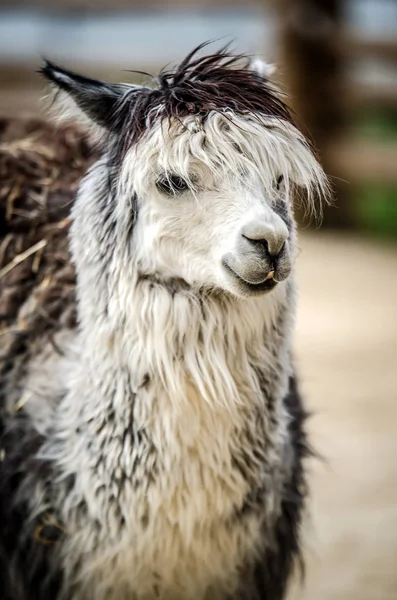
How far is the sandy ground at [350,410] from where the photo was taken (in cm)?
346

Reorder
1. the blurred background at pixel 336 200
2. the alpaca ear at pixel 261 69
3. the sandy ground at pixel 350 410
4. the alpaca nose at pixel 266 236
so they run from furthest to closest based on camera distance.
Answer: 1. the blurred background at pixel 336 200
2. the sandy ground at pixel 350 410
3. the alpaca ear at pixel 261 69
4. the alpaca nose at pixel 266 236

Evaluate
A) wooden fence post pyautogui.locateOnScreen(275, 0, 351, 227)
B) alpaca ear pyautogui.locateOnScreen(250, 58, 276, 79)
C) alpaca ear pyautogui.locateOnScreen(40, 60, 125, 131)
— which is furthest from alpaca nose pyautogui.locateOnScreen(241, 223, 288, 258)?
wooden fence post pyautogui.locateOnScreen(275, 0, 351, 227)

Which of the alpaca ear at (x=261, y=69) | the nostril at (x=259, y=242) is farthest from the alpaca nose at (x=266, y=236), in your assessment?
the alpaca ear at (x=261, y=69)

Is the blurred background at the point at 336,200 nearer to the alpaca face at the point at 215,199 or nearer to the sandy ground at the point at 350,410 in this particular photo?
the sandy ground at the point at 350,410

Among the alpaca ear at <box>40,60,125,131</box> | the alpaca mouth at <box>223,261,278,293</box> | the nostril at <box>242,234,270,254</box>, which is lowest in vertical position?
the alpaca mouth at <box>223,261,278,293</box>

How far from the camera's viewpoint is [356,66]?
9.32m

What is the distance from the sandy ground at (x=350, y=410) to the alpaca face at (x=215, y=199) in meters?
1.10

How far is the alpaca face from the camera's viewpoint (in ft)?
6.73

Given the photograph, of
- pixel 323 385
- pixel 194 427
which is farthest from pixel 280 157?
pixel 323 385

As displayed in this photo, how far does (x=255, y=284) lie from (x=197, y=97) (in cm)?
45

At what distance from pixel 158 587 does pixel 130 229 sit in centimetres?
91

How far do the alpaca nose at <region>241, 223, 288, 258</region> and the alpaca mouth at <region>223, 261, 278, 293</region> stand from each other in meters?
0.06

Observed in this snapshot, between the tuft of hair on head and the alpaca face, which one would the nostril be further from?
the tuft of hair on head

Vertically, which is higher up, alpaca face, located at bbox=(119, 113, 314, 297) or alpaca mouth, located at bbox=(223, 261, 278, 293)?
alpaca face, located at bbox=(119, 113, 314, 297)
